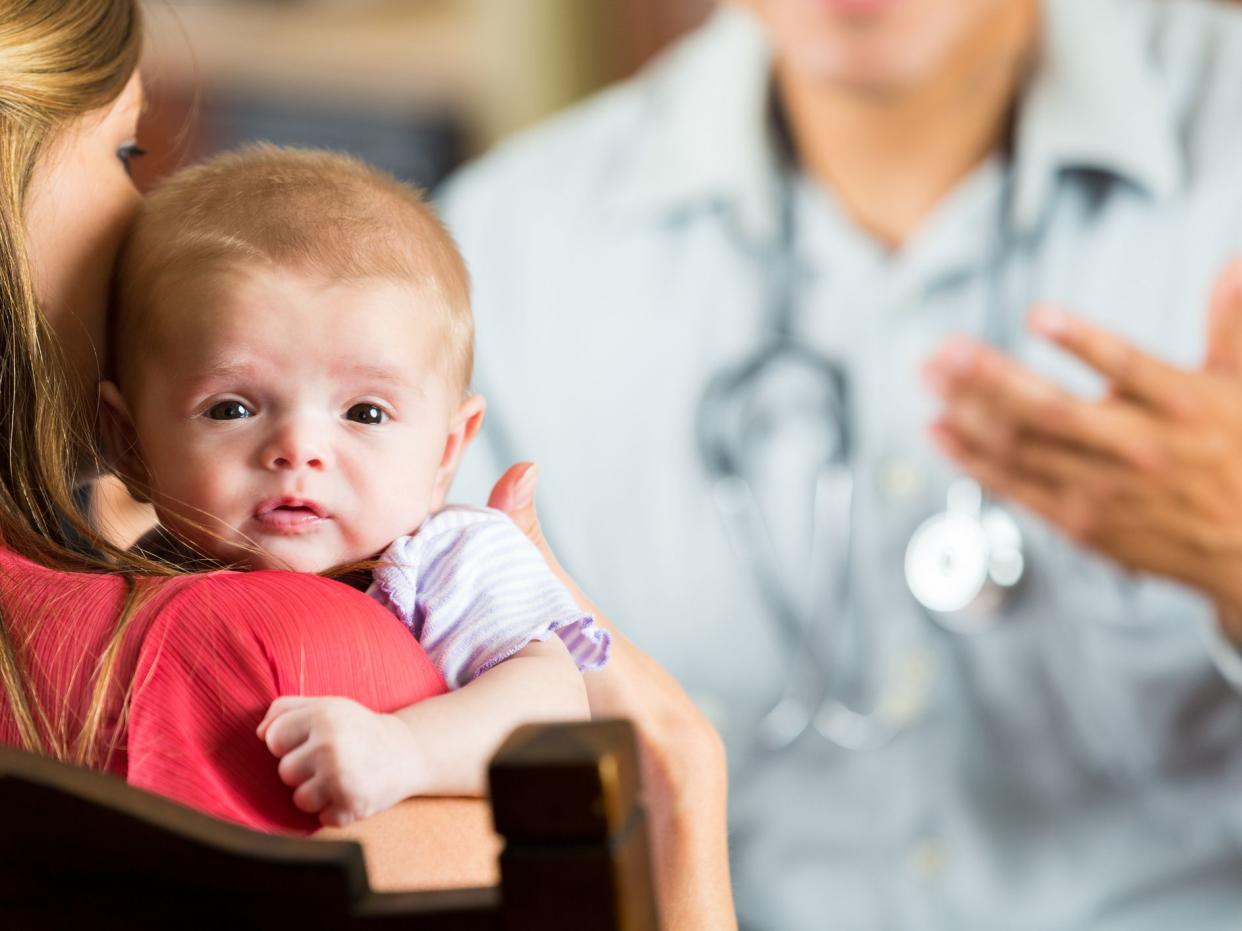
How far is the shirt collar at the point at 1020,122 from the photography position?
144cm

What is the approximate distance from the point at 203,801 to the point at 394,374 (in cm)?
19

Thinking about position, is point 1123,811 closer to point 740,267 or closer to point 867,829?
point 867,829

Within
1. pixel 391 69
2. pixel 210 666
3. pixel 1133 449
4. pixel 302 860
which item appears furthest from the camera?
pixel 391 69

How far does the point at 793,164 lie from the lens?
160 cm

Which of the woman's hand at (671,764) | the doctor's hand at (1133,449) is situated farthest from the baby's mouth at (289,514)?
the doctor's hand at (1133,449)

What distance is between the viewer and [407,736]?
18.6 inches

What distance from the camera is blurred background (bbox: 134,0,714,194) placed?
209 cm

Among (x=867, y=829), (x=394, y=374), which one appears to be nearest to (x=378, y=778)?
(x=394, y=374)

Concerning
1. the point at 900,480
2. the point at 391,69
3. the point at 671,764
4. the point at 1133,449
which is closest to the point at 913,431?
the point at 900,480

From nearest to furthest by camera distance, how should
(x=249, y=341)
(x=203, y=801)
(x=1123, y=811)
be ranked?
(x=203, y=801)
(x=249, y=341)
(x=1123, y=811)

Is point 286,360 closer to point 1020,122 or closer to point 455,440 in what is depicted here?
point 455,440

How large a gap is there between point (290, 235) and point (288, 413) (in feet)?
0.23

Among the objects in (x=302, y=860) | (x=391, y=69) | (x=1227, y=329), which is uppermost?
(x=391, y=69)

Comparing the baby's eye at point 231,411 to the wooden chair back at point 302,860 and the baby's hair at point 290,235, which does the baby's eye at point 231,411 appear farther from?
the wooden chair back at point 302,860
